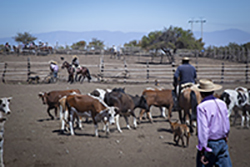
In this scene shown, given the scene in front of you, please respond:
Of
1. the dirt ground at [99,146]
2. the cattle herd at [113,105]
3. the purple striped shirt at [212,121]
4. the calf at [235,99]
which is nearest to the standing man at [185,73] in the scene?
the cattle herd at [113,105]

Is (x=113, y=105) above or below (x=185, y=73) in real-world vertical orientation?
below

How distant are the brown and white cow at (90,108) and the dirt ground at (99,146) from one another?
0.51 meters

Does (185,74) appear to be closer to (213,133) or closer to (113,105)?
(113,105)

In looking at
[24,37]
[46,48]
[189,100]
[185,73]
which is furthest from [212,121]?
[24,37]

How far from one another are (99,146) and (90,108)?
1474 mm

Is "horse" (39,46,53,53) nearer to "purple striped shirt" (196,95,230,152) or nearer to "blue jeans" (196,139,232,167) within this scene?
"purple striped shirt" (196,95,230,152)

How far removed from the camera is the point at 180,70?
9.46 metres

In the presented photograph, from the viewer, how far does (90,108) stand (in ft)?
28.7

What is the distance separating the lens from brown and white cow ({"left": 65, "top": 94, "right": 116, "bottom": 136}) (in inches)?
340

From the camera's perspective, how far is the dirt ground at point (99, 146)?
21.7 feet

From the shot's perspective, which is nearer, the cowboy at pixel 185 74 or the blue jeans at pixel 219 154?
the blue jeans at pixel 219 154

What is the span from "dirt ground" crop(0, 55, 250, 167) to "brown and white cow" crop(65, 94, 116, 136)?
509mm

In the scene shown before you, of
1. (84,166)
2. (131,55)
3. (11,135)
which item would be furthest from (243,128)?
(131,55)

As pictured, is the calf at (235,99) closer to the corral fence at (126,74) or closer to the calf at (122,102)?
the calf at (122,102)
